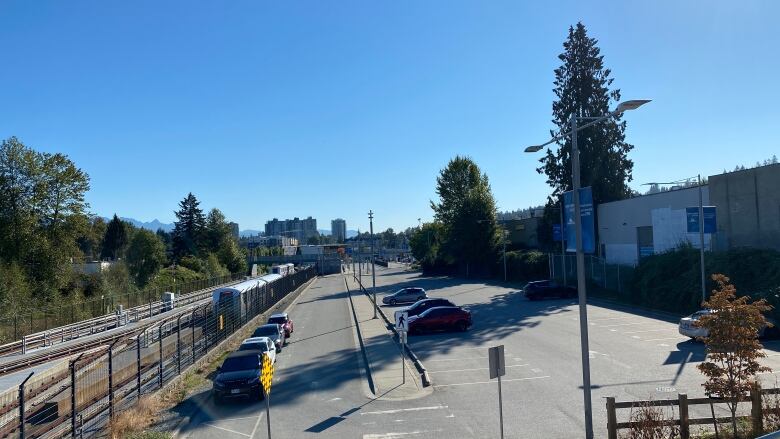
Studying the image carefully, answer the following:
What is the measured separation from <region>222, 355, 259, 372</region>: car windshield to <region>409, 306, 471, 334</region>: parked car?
13.5 m

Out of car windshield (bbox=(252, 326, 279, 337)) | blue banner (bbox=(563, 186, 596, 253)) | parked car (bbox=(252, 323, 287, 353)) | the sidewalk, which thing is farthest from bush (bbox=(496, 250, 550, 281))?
blue banner (bbox=(563, 186, 596, 253))

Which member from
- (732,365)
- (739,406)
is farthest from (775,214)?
(732,365)

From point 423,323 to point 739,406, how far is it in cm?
1865

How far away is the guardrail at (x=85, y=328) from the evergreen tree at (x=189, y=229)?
57847 millimetres

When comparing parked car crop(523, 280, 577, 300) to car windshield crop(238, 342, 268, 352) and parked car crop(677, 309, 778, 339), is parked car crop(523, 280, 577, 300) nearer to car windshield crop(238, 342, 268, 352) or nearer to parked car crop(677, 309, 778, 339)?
parked car crop(677, 309, 778, 339)

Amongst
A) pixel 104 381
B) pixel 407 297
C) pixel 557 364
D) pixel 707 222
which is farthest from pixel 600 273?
pixel 104 381

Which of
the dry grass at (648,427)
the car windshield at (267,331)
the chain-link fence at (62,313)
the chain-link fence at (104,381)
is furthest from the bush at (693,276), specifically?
the chain-link fence at (62,313)

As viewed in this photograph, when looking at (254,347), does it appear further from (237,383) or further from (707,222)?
(707,222)

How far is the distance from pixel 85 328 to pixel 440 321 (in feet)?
86.2

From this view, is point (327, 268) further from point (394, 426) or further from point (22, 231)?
point (394, 426)

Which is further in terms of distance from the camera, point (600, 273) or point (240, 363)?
point (600, 273)

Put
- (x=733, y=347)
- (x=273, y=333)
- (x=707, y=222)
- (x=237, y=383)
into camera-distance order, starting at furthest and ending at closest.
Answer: (x=707, y=222) → (x=273, y=333) → (x=237, y=383) → (x=733, y=347)

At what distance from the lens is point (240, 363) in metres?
19.2

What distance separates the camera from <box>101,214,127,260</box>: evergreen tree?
415 ft
